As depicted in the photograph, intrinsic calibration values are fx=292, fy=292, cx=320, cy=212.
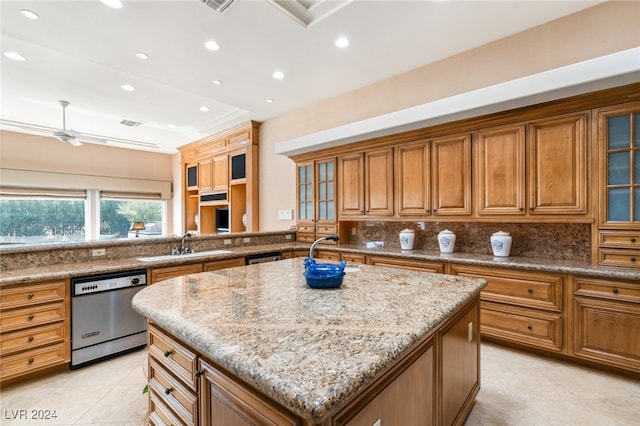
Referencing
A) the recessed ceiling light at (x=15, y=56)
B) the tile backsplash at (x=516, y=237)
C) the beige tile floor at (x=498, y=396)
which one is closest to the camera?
the beige tile floor at (x=498, y=396)

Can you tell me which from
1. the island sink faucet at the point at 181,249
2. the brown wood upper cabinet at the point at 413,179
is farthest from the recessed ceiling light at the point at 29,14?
the brown wood upper cabinet at the point at 413,179

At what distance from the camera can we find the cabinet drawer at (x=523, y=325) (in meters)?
2.53

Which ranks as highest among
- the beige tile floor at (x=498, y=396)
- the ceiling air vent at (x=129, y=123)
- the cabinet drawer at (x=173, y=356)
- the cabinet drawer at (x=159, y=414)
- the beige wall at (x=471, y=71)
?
the ceiling air vent at (x=129, y=123)

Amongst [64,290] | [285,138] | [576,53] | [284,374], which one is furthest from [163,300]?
[285,138]

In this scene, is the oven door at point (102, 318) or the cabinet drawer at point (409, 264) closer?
the oven door at point (102, 318)

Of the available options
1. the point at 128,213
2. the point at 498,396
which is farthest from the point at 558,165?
the point at 128,213

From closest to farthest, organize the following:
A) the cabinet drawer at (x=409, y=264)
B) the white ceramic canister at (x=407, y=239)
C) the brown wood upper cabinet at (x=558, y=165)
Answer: the brown wood upper cabinet at (x=558, y=165) → the cabinet drawer at (x=409, y=264) → the white ceramic canister at (x=407, y=239)

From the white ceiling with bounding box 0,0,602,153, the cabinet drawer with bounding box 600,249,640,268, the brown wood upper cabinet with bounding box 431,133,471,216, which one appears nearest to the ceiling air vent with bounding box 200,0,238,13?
the white ceiling with bounding box 0,0,602,153

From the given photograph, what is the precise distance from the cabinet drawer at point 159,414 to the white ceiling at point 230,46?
292 cm

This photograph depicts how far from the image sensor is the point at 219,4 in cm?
247

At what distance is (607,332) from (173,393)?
3.10m

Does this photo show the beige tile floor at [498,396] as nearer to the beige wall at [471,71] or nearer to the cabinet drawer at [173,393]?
the cabinet drawer at [173,393]

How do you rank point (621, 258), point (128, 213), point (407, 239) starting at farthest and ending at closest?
point (128, 213)
point (407, 239)
point (621, 258)

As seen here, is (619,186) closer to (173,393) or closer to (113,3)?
(173,393)
